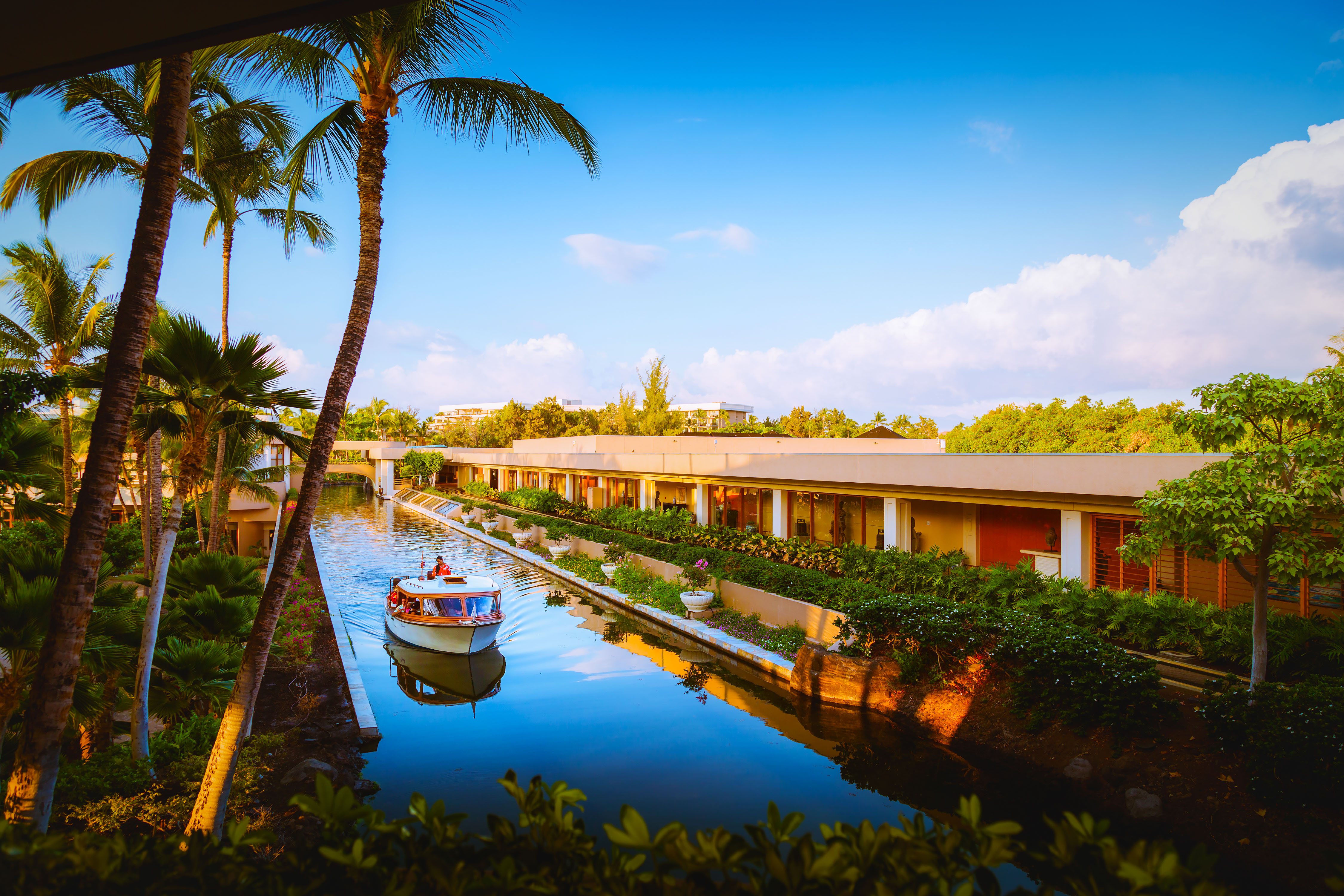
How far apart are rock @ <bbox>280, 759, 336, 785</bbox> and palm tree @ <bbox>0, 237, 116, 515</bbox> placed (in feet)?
30.5

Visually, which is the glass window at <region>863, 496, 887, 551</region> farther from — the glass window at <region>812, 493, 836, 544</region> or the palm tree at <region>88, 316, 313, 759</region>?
the palm tree at <region>88, 316, 313, 759</region>

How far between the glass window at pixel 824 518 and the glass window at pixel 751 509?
262 centimetres

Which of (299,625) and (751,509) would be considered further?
(751,509)

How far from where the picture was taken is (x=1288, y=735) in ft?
22.9

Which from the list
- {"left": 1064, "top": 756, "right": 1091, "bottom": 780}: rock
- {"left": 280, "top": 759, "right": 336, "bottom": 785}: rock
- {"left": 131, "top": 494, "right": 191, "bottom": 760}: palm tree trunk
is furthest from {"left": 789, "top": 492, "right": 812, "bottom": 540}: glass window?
{"left": 131, "top": 494, "right": 191, "bottom": 760}: palm tree trunk

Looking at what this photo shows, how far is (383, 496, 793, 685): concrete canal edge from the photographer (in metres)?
14.1

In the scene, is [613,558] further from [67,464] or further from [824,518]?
[67,464]

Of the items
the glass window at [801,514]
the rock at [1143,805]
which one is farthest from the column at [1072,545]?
the glass window at [801,514]

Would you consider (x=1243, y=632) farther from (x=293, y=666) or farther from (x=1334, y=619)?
(x=293, y=666)

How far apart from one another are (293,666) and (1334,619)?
18568 mm

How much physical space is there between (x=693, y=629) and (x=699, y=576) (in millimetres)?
1948

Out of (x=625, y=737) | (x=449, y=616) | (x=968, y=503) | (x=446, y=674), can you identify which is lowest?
(x=446, y=674)

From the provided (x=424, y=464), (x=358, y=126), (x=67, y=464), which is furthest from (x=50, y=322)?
(x=424, y=464)

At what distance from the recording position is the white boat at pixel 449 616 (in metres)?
16.2
